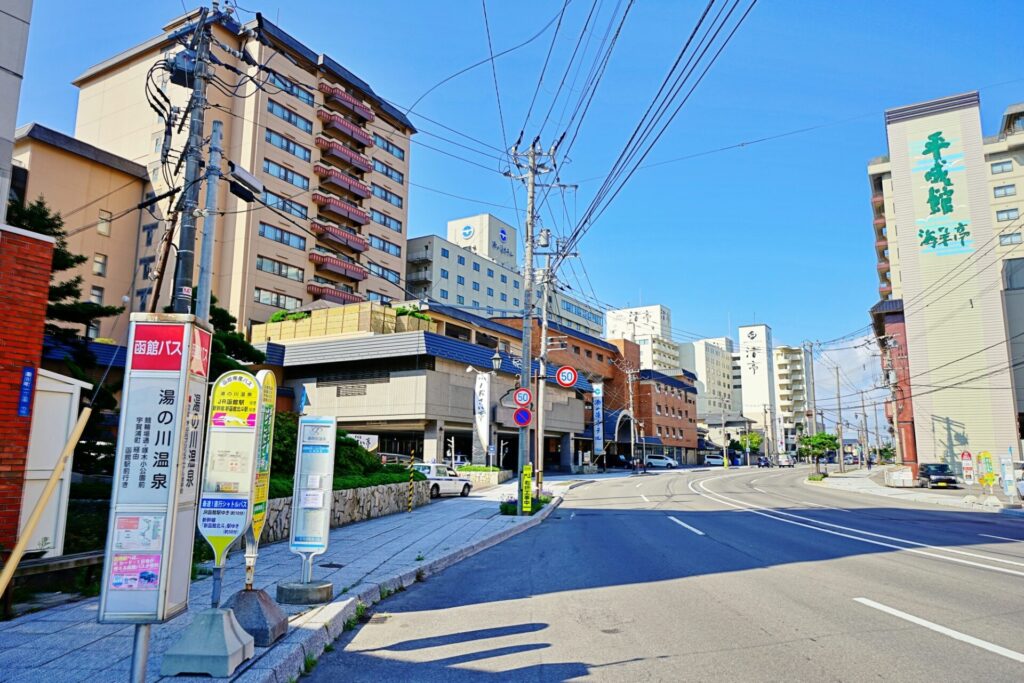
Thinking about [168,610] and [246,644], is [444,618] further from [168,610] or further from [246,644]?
[168,610]

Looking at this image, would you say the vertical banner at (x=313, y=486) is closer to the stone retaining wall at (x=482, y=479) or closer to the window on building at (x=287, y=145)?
the stone retaining wall at (x=482, y=479)

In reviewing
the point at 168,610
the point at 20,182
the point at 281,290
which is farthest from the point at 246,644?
the point at 281,290

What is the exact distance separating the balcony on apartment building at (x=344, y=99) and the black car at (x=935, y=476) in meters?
51.7

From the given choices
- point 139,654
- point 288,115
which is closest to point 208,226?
point 139,654

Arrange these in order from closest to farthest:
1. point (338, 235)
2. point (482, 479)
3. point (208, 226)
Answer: point (208, 226) < point (482, 479) < point (338, 235)

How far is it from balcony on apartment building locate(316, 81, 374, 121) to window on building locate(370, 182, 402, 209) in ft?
20.9

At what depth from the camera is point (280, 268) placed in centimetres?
4875

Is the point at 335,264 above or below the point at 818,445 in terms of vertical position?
above

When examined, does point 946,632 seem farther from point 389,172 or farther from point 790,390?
point 790,390

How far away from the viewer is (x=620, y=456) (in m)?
67.9

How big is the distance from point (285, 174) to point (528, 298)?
37.2 metres

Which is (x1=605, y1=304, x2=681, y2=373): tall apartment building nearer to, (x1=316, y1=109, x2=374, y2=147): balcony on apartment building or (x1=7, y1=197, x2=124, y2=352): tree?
(x1=316, y1=109, x2=374, y2=147): balcony on apartment building

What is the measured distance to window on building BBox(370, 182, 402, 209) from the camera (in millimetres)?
60556

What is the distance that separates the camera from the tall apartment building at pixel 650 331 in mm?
126812
